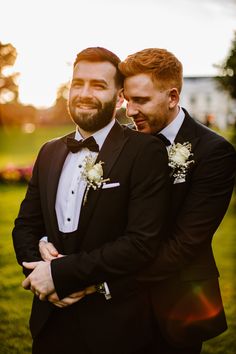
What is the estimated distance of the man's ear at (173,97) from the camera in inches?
122

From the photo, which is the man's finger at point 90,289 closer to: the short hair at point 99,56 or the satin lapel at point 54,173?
the satin lapel at point 54,173

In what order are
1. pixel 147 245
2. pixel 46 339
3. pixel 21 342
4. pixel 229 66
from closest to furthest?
pixel 147 245 < pixel 46 339 < pixel 21 342 < pixel 229 66

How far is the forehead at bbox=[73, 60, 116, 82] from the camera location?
267 centimetres

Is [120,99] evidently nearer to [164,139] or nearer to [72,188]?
[164,139]

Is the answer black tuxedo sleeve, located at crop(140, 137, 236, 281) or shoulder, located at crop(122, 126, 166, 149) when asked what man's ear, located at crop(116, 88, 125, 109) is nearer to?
shoulder, located at crop(122, 126, 166, 149)

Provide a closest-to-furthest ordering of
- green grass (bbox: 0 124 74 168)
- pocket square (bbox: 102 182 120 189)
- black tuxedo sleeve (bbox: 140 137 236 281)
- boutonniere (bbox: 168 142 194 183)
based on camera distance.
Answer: pocket square (bbox: 102 182 120 189) < black tuxedo sleeve (bbox: 140 137 236 281) < boutonniere (bbox: 168 142 194 183) < green grass (bbox: 0 124 74 168)

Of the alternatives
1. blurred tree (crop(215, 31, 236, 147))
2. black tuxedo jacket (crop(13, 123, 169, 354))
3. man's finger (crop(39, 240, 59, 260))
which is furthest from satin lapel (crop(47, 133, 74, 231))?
blurred tree (crop(215, 31, 236, 147))

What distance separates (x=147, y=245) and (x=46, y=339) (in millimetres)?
973

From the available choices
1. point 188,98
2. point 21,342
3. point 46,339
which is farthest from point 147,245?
point 188,98

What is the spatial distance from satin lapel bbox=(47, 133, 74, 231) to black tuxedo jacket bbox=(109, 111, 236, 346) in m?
0.59

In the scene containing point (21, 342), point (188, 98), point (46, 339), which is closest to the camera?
point (46, 339)

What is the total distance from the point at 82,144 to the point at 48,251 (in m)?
0.72

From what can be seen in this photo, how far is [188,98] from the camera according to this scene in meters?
76.3

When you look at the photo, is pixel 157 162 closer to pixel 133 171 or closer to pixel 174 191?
pixel 133 171
